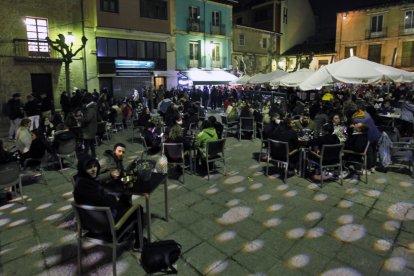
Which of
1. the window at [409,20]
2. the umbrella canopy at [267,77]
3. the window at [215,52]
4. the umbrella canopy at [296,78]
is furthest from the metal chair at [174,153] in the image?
the window at [409,20]

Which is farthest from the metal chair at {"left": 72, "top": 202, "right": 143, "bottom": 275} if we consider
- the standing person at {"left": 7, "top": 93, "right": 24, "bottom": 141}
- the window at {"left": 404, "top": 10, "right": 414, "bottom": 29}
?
the window at {"left": 404, "top": 10, "right": 414, "bottom": 29}

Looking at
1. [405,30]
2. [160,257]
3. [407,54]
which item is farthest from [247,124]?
[405,30]

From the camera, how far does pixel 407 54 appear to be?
25656mm

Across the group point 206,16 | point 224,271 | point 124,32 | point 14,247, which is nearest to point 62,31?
point 124,32

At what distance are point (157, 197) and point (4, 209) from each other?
2375mm

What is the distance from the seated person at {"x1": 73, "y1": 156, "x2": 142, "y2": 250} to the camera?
2975mm

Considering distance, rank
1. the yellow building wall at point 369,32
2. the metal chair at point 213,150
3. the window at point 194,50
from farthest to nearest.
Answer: the yellow building wall at point 369,32 → the window at point 194,50 → the metal chair at point 213,150

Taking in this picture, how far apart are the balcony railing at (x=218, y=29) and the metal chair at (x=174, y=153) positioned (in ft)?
70.3

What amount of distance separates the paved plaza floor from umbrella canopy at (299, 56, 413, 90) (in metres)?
2.26

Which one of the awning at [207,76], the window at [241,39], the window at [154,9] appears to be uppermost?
the window at [154,9]

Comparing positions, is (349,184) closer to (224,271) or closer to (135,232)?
(224,271)

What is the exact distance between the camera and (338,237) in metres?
3.71

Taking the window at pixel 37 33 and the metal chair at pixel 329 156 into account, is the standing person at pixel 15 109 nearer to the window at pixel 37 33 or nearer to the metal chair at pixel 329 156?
the window at pixel 37 33

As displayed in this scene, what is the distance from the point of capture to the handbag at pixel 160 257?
2.97 meters
